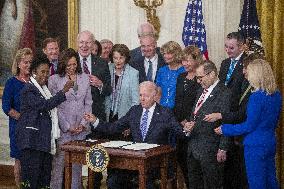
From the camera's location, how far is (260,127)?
17.1 feet

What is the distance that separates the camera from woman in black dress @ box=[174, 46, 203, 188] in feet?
19.6

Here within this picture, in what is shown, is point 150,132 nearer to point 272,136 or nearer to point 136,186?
point 136,186

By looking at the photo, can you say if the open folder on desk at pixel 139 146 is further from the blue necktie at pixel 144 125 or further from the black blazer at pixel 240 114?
the black blazer at pixel 240 114

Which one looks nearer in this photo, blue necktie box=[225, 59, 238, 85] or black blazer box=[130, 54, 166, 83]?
blue necktie box=[225, 59, 238, 85]

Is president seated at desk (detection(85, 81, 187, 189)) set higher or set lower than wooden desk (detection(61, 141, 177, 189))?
higher

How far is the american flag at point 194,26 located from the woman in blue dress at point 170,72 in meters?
1.19

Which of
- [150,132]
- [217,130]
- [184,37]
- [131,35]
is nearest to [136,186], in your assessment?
[150,132]

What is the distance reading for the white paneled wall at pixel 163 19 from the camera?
762 cm

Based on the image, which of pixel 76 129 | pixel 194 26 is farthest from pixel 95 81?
pixel 194 26

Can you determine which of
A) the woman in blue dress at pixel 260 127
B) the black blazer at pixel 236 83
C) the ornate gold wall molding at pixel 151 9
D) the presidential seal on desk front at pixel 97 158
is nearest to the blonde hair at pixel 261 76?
the woman in blue dress at pixel 260 127

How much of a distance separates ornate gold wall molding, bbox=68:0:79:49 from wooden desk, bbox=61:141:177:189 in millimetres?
3348

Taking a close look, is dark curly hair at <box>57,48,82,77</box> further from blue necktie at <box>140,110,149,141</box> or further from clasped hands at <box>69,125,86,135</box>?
blue necktie at <box>140,110,149,141</box>

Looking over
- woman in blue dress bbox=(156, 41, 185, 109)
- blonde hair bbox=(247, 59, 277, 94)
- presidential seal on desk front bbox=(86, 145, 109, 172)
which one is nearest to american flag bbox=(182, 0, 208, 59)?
woman in blue dress bbox=(156, 41, 185, 109)

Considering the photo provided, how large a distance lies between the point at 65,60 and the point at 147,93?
114 cm
